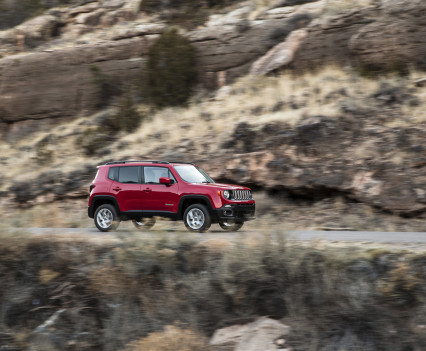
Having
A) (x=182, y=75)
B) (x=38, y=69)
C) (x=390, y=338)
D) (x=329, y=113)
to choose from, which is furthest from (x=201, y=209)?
(x=38, y=69)

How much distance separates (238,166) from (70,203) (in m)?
6.68

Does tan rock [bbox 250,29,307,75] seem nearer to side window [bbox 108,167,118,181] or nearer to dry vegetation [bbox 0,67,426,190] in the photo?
dry vegetation [bbox 0,67,426,190]

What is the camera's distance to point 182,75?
1080 inches

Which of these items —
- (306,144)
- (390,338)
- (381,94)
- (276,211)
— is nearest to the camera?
(390,338)

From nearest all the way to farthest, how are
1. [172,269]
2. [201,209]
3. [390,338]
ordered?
[390,338] → [172,269] → [201,209]

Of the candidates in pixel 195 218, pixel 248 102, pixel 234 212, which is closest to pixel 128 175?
pixel 195 218

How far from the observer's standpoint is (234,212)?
43.8ft


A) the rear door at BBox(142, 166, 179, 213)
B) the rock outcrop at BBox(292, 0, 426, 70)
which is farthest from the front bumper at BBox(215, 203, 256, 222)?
the rock outcrop at BBox(292, 0, 426, 70)

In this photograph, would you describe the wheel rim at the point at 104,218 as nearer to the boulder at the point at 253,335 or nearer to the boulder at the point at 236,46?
the boulder at the point at 253,335

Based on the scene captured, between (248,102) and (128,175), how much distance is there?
10.9 metres

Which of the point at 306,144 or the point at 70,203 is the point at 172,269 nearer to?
the point at 306,144

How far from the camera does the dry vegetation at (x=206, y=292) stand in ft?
26.8

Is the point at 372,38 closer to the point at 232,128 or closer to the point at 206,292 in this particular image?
the point at 232,128

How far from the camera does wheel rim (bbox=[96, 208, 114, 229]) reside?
14680mm
